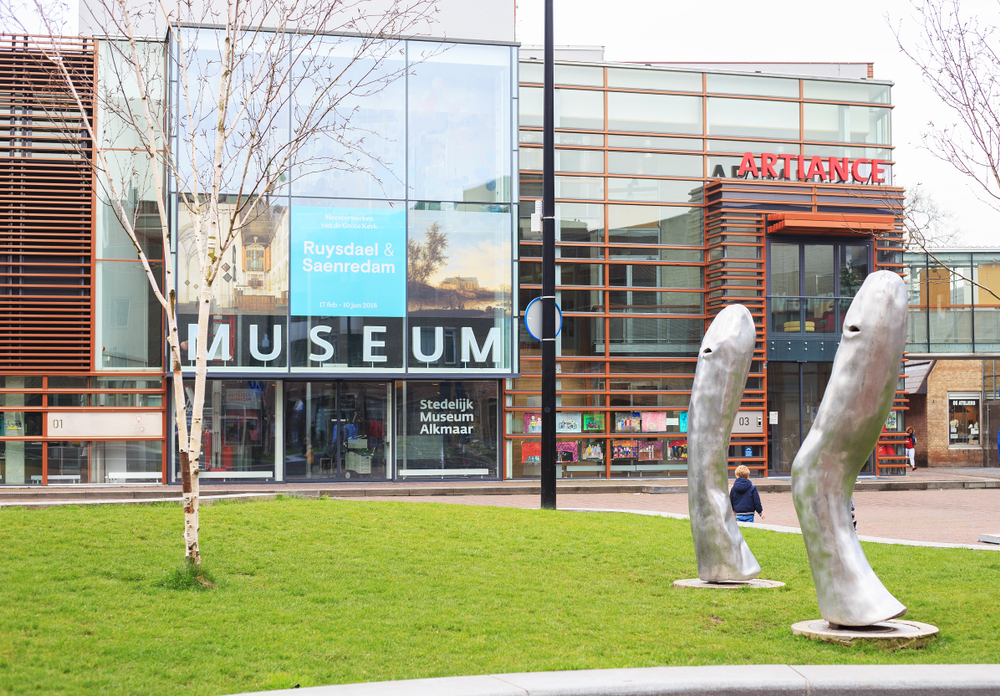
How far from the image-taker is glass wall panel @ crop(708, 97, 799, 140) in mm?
28703

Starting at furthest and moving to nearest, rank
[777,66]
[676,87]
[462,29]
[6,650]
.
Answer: [777,66] < [676,87] < [462,29] < [6,650]

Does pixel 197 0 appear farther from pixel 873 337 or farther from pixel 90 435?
pixel 873 337

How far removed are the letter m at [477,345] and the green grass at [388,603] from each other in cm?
1219

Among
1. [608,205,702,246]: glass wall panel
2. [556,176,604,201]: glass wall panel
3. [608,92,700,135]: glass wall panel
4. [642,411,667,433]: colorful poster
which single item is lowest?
[642,411,667,433]: colorful poster

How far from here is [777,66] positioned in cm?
4084

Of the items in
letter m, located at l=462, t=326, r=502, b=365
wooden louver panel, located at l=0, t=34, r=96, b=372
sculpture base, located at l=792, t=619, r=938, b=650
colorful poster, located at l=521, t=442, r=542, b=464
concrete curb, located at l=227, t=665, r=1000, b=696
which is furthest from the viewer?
colorful poster, located at l=521, t=442, r=542, b=464

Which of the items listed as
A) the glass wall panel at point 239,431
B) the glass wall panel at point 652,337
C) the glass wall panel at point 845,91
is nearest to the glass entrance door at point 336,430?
the glass wall panel at point 239,431

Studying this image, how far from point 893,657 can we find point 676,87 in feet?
78.3

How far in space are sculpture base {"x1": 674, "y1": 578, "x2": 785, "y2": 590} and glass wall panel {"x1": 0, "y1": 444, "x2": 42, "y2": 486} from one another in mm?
19234

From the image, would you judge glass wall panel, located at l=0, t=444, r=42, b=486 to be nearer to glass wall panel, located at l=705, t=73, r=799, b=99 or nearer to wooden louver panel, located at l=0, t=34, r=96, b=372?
wooden louver panel, located at l=0, t=34, r=96, b=372

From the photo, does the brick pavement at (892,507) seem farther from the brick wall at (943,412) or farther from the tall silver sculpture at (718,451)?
the brick wall at (943,412)

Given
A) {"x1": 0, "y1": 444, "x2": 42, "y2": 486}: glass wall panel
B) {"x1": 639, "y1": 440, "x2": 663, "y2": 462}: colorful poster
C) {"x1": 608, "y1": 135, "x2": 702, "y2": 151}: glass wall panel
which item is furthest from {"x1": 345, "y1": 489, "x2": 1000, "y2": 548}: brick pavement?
{"x1": 608, "y1": 135, "x2": 702, "y2": 151}: glass wall panel

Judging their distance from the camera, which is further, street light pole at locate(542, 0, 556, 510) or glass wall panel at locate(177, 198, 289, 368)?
glass wall panel at locate(177, 198, 289, 368)

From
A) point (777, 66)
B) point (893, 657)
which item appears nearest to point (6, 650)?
point (893, 657)
